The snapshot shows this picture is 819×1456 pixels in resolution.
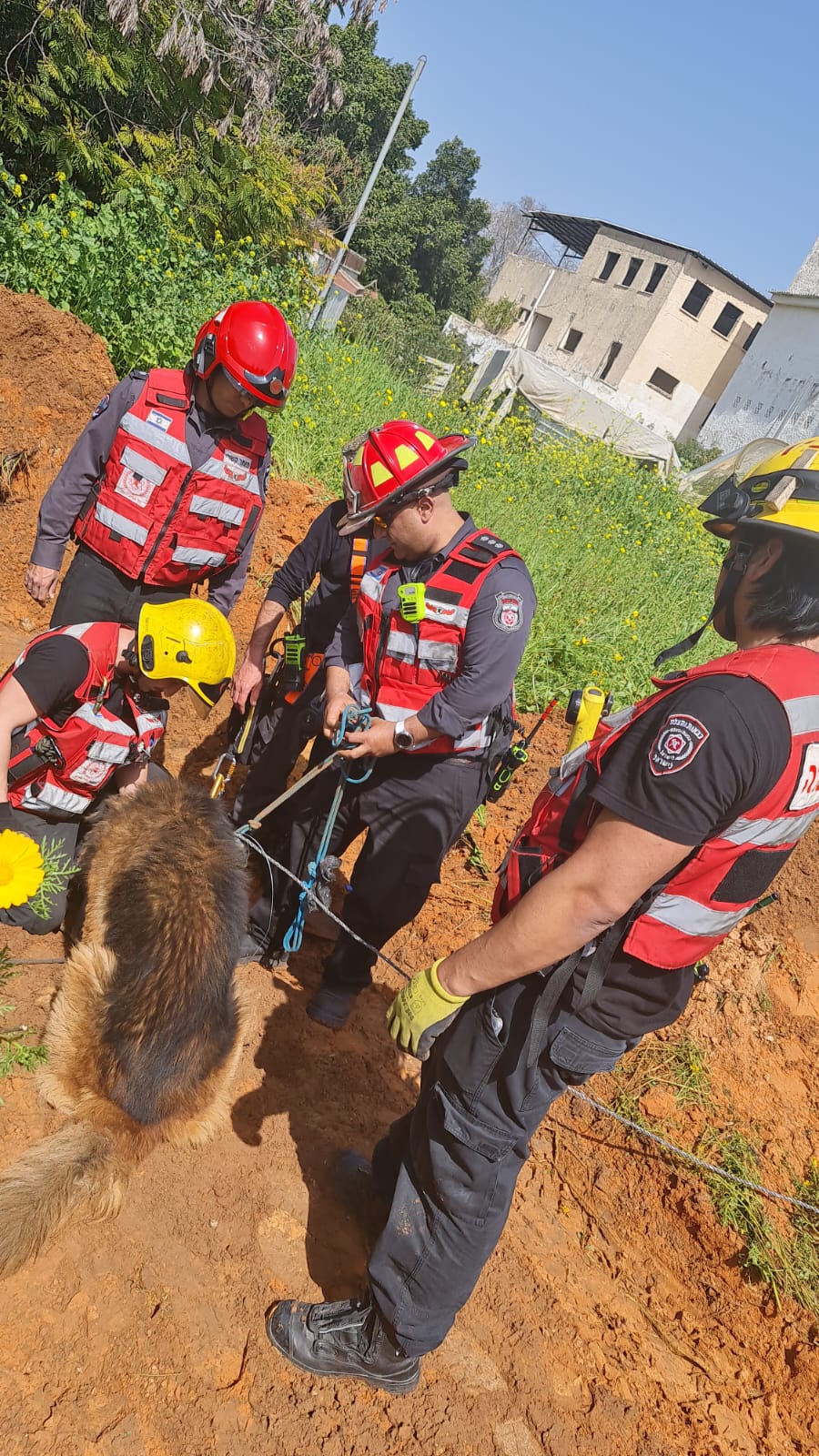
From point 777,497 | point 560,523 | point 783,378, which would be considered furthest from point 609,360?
point 777,497

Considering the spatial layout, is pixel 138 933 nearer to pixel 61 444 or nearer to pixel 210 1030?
pixel 210 1030

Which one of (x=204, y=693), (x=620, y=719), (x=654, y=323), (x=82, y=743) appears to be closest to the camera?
(x=620, y=719)

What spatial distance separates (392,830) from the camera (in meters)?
3.34

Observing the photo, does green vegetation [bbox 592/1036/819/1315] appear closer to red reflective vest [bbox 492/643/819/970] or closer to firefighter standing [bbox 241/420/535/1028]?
firefighter standing [bbox 241/420/535/1028]

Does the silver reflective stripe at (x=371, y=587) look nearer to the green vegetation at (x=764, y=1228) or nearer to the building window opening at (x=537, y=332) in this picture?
the green vegetation at (x=764, y=1228)

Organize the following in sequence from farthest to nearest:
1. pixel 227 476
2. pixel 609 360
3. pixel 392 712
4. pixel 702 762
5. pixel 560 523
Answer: pixel 609 360 → pixel 560 523 → pixel 227 476 → pixel 392 712 → pixel 702 762

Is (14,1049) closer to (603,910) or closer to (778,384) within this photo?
(603,910)

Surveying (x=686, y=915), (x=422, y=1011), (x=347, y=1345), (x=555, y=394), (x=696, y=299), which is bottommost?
(x=347, y=1345)

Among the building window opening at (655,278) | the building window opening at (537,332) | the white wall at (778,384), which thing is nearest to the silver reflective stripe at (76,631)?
the white wall at (778,384)

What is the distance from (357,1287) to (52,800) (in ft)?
6.98

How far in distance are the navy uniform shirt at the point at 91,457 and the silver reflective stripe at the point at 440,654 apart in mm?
1400

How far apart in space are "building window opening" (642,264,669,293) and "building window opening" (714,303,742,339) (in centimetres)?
341

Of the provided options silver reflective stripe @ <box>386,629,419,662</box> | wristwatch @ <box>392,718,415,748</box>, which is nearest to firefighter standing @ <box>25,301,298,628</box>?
silver reflective stripe @ <box>386,629,419,662</box>

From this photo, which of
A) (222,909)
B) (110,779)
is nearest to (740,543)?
(222,909)
